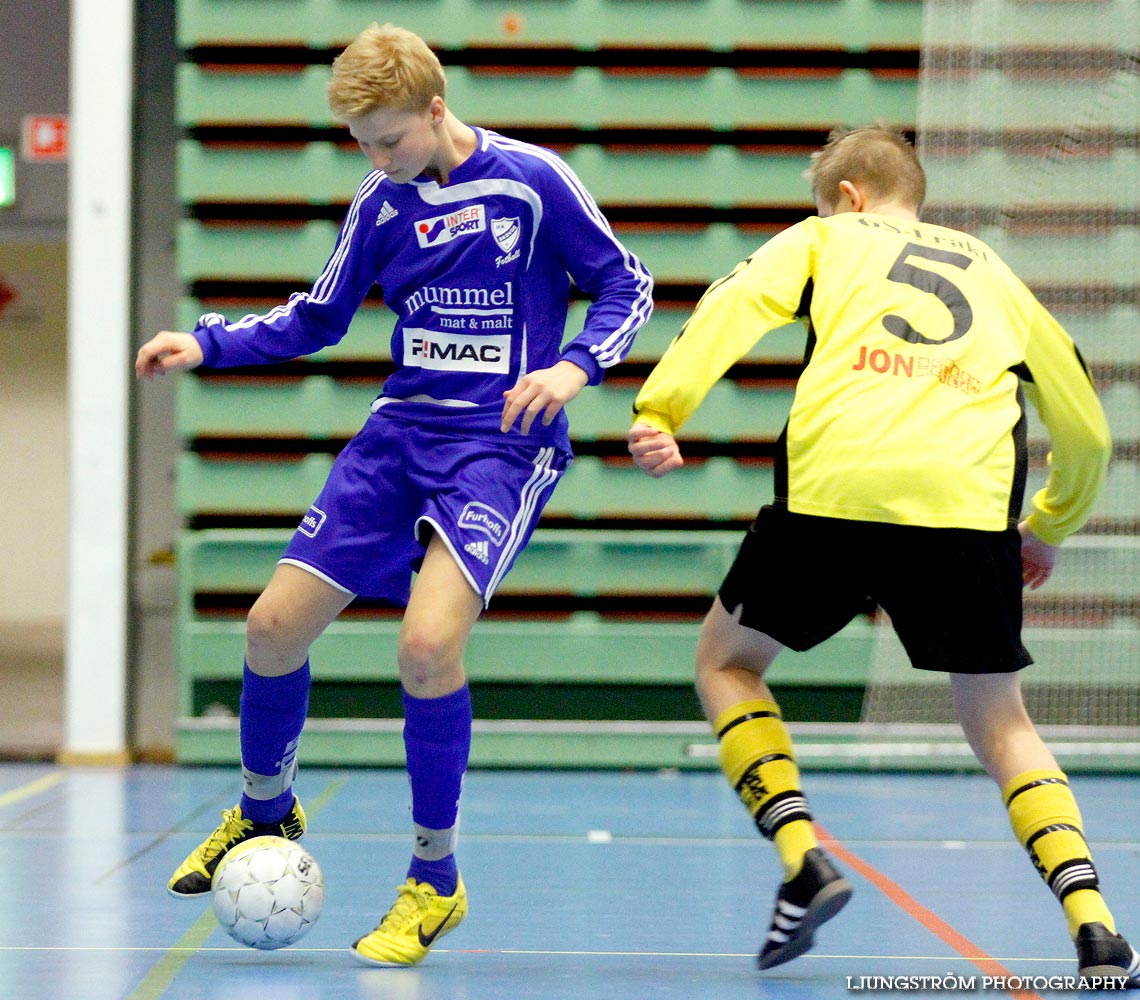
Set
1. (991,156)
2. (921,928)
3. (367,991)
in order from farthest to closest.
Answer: (991,156) < (921,928) < (367,991)

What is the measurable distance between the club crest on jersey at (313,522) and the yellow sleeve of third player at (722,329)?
2.15ft

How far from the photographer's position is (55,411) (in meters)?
12.6

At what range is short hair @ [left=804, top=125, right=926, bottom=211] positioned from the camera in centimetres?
250

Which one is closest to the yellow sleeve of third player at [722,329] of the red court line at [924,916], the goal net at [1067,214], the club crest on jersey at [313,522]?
the club crest on jersey at [313,522]

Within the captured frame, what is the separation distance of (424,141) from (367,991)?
140 centimetres

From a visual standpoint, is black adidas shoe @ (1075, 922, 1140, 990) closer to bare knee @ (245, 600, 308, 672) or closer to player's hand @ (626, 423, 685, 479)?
player's hand @ (626, 423, 685, 479)

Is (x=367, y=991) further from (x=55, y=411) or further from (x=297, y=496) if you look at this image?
(x=55, y=411)

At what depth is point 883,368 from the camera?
2.32 meters

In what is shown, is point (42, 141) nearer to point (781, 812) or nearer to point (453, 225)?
point (453, 225)

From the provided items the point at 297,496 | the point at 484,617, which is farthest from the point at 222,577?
the point at 484,617

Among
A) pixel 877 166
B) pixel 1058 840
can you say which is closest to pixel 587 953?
pixel 1058 840

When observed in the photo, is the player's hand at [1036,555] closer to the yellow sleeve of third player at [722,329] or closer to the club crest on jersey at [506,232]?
the yellow sleeve of third player at [722,329]

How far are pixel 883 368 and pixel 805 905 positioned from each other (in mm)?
832

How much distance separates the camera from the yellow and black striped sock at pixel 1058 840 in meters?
2.19
